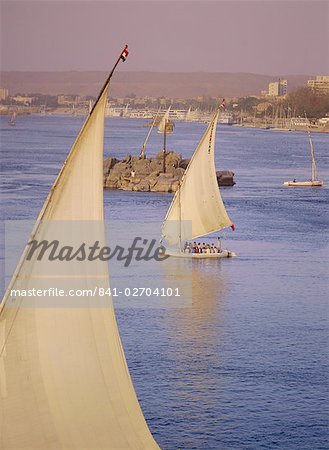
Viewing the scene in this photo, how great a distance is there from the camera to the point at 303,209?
48.0 m

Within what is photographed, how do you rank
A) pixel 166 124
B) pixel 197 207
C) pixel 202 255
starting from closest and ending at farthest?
pixel 202 255, pixel 197 207, pixel 166 124

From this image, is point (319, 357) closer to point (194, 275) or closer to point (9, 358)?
point (194, 275)

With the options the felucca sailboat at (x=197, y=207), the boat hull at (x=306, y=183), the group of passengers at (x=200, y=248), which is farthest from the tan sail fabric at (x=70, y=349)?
the boat hull at (x=306, y=183)

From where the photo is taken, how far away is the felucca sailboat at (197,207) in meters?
33.5

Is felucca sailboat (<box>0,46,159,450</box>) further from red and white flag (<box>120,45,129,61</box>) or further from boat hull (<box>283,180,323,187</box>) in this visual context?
boat hull (<box>283,180,323,187</box>)

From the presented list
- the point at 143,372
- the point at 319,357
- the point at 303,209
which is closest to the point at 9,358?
the point at 143,372

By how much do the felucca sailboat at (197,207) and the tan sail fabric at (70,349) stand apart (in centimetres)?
2080

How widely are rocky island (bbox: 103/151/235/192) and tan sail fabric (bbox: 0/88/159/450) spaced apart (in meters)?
40.5

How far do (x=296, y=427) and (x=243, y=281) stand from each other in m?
12.4

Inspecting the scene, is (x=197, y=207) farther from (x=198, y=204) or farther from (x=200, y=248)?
(x=200, y=248)

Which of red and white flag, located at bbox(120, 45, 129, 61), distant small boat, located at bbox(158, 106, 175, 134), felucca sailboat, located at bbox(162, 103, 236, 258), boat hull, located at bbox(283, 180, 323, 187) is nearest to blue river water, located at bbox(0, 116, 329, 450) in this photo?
felucca sailboat, located at bbox(162, 103, 236, 258)

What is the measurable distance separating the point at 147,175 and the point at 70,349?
1725 inches

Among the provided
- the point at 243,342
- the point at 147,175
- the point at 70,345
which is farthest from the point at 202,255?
the point at 147,175

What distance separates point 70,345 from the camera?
1194cm
